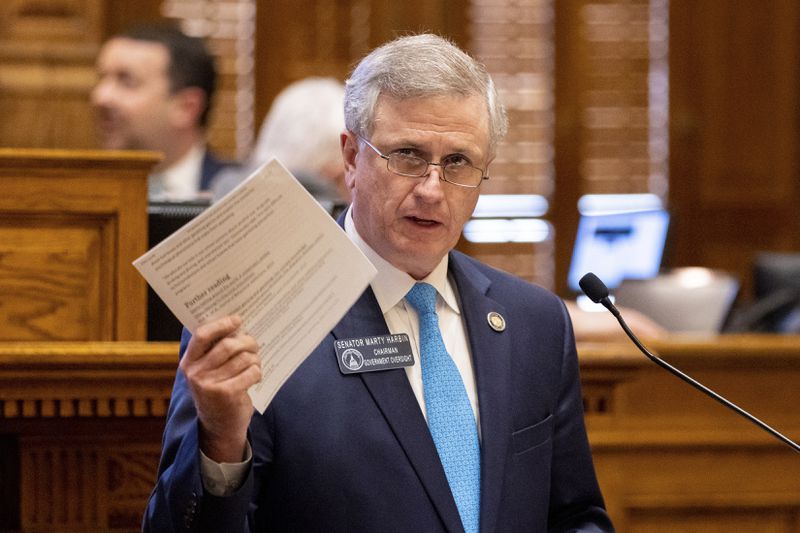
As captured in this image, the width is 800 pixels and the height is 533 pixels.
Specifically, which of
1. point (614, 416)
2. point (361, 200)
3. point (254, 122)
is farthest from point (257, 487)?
point (254, 122)

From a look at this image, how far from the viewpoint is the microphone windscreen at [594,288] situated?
1.84 m

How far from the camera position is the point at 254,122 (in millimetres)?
6449

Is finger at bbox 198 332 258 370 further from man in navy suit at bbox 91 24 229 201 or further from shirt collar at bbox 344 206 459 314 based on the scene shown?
man in navy suit at bbox 91 24 229 201

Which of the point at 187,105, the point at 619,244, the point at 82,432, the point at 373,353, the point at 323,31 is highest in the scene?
the point at 323,31

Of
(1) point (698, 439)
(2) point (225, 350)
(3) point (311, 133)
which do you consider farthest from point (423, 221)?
(3) point (311, 133)

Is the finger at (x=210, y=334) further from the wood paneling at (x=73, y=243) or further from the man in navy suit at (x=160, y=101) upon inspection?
the man in navy suit at (x=160, y=101)

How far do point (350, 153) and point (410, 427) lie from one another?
1.52 feet

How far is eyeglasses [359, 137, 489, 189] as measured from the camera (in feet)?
6.00

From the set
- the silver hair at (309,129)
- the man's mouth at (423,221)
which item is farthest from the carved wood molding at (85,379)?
the silver hair at (309,129)

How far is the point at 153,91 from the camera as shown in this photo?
4.29 metres

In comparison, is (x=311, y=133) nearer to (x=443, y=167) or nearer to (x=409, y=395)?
(x=443, y=167)

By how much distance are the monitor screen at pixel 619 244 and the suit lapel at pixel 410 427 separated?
2.95m

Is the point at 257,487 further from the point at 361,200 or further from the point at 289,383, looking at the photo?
the point at 361,200

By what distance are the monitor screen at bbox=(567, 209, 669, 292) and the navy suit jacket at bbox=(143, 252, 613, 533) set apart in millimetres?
2813
